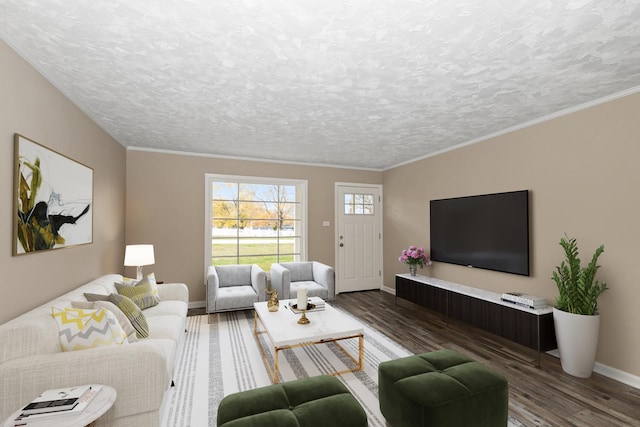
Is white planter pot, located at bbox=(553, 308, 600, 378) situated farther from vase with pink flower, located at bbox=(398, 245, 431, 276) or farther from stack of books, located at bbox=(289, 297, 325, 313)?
stack of books, located at bbox=(289, 297, 325, 313)

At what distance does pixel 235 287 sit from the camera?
15.2 feet

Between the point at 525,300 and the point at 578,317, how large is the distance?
0.48 metres

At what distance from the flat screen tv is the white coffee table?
210 centimetres

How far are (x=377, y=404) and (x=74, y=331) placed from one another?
7.18ft

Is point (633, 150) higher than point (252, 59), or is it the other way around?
point (252, 59)

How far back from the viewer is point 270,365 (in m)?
2.90

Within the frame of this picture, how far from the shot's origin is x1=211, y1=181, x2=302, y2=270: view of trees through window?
5.11 m

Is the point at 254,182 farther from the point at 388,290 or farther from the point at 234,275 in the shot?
the point at 388,290

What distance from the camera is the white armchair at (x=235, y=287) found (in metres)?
4.06

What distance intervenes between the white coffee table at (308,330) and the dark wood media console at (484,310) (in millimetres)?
1613

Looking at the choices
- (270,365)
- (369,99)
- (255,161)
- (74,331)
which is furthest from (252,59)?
(255,161)

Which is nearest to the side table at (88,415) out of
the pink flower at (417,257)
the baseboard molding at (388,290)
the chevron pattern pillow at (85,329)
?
the chevron pattern pillow at (85,329)

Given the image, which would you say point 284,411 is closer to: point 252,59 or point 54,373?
point 54,373

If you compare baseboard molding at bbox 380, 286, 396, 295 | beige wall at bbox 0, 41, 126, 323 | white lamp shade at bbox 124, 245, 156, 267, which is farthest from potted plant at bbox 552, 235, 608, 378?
A: white lamp shade at bbox 124, 245, 156, 267
